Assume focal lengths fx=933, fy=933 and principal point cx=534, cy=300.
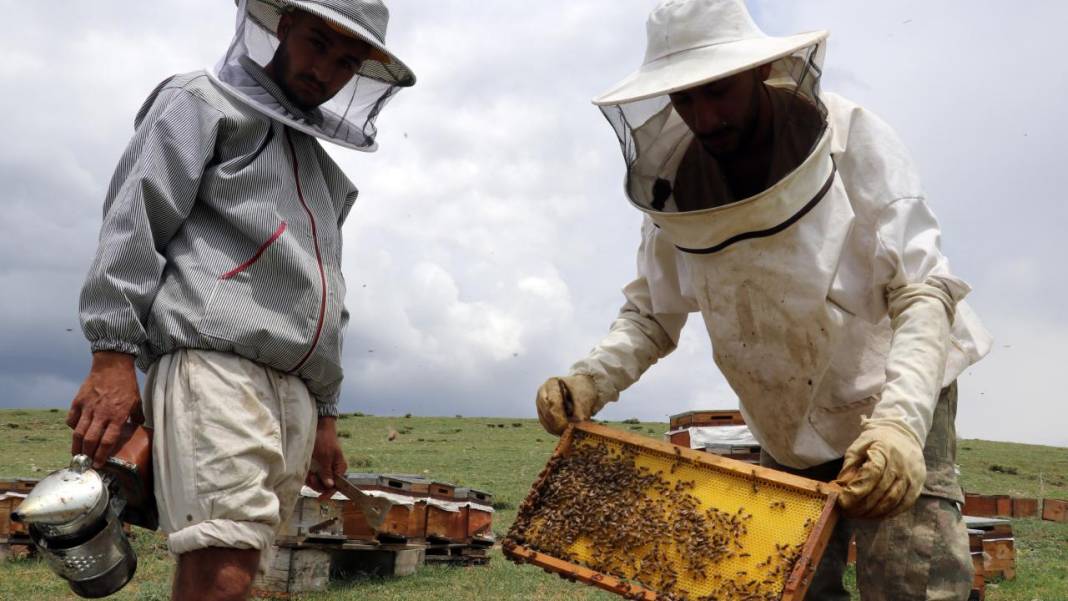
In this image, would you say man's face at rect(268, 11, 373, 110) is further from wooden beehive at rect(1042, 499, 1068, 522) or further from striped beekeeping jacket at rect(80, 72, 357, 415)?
wooden beehive at rect(1042, 499, 1068, 522)

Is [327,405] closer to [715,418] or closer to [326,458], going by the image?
[326,458]

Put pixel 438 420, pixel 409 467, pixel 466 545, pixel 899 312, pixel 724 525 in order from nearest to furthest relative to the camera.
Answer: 1. pixel 724 525
2. pixel 899 312
3. pixel 466 545
4. pixel 409 467
5. pixel 438 420

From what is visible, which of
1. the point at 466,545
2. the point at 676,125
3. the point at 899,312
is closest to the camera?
the point at 899,312

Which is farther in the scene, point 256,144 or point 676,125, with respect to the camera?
point 676,125

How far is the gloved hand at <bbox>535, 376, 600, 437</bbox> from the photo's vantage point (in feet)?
10.3

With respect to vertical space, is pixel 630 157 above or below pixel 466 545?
above

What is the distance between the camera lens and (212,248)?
290 centimetres

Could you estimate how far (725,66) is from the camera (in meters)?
2.79

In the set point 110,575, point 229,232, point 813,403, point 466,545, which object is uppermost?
point 229,232

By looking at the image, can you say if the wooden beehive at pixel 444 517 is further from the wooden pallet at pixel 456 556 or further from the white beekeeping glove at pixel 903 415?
the white beekeeping glove at pixel 903 415

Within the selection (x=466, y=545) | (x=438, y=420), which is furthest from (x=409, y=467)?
(x=438, y=420)

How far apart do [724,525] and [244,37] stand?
233 cm

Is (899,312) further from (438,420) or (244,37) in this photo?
(438,420)

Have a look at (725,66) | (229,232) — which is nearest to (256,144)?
(229,232)
